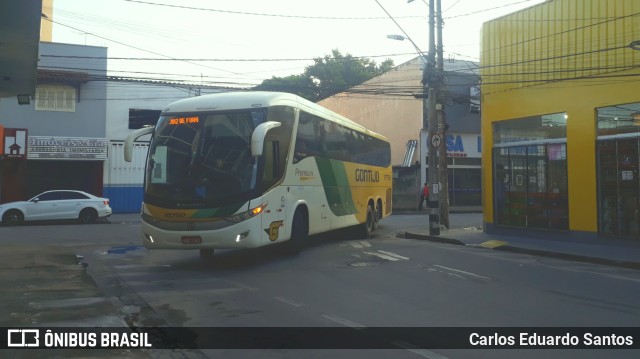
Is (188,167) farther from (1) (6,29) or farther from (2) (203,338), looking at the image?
(2) (203,338)

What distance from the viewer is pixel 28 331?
232 inches

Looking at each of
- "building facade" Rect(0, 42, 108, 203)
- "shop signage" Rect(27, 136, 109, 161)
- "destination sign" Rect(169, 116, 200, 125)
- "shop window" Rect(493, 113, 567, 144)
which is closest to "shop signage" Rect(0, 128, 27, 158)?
"building facade" Rect(0, 42, 108, 203)

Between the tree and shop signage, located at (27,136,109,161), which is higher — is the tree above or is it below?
above

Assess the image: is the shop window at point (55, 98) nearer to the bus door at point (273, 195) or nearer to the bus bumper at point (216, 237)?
the bus bumper at point (216, 237)

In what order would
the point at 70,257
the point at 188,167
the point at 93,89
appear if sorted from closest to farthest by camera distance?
the point at 188,167, the point at 70,257, the point at 93,89

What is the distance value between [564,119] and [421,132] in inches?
671

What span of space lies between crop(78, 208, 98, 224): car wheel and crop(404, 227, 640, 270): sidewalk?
48.3ft

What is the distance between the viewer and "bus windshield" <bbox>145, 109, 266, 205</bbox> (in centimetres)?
1017

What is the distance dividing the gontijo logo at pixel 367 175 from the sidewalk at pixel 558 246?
236 centimetres

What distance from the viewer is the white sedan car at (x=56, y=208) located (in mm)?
22141

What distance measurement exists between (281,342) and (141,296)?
337 centimetres

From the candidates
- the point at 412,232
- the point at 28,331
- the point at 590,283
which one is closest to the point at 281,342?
the point at 28,331

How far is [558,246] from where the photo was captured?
1471 cm

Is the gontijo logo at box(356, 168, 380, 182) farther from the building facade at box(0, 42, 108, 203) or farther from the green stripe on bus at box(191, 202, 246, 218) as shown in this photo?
the building facade at box(0, 42, 108, 203)
